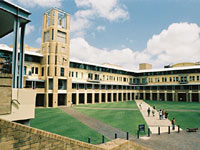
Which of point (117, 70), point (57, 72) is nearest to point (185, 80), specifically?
point (117, 70)

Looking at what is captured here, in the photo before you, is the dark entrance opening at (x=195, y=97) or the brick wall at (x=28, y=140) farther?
the dark entrance opening at (x=195, y=97)

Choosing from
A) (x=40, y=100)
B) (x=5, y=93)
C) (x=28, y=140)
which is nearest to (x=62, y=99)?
(x=40, y=100)

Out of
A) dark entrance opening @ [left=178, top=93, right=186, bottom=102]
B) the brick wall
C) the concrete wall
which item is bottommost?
dark entrance opening @ [left=178, top=93, right=186, bottom=102]

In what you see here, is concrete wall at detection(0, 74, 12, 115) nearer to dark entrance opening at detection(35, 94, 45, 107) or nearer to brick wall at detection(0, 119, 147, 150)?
brick wall at detection(0, 119, 147, 150)

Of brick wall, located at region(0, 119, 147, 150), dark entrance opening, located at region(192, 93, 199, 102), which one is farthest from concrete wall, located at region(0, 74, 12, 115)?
dark entrance opening, located at region(192, 93, 199, 102)

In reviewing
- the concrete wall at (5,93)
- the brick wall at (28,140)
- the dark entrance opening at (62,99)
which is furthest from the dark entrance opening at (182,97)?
the concrete wall at (5,93)

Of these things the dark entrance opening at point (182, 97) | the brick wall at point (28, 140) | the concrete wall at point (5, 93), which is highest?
the concrete wall at point (5, 93)

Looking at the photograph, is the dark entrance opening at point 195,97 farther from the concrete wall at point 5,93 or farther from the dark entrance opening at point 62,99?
the concrete wall at point 5,93

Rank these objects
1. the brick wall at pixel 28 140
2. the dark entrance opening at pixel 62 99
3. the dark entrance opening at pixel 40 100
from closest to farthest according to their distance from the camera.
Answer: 1. the brick wall at pixel 28 140
2. the dark entrance opening at pixel 40 100
3. the dark entrance opening at pixel 62 99

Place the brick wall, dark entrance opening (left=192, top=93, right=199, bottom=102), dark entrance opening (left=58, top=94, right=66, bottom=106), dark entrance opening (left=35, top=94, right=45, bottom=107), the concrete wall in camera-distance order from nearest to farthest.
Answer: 1. the brick wall
2. the concrete wall
3. dark entrance opening (left=35, top=94, right=45, bottom=107)
4. dark entrance opening (left=58, top=94, right=66, bottom=106)
5. dark entrance opening (left=192, top=93, right=199, bottom=102)

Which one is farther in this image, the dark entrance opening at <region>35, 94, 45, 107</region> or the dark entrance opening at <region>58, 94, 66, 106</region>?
the dark entrance opening at <region>58, 94, 66, 106</region>

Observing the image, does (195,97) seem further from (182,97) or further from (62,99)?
(62,99)

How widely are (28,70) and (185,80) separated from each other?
55.2 metres

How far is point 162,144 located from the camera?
15875 millimetres
